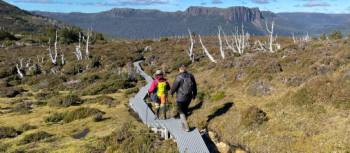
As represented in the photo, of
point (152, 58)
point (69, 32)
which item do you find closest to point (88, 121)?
point (152, 58)

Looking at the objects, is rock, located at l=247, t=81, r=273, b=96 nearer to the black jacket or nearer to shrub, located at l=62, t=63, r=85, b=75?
the black jacket

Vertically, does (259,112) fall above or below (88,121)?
above

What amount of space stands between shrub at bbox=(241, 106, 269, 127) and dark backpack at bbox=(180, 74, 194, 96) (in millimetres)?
2782

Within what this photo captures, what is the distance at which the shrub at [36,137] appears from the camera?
59.4 feet

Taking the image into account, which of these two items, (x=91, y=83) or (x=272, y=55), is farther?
(x=91, y=83)

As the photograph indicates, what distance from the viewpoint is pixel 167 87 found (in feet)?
52.8

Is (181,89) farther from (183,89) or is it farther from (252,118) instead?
(252,118)

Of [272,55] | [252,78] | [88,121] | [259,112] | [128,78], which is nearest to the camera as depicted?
[259,112]

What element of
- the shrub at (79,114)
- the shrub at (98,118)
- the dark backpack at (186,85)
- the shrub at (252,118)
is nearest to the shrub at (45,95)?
the shrub at (79,114)

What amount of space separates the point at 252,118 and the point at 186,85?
3.15 meters

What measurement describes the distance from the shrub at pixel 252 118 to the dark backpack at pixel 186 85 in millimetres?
2782

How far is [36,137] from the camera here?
18.4m

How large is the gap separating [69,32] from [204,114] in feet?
260

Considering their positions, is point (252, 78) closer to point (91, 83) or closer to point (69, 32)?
point (91, 83)
